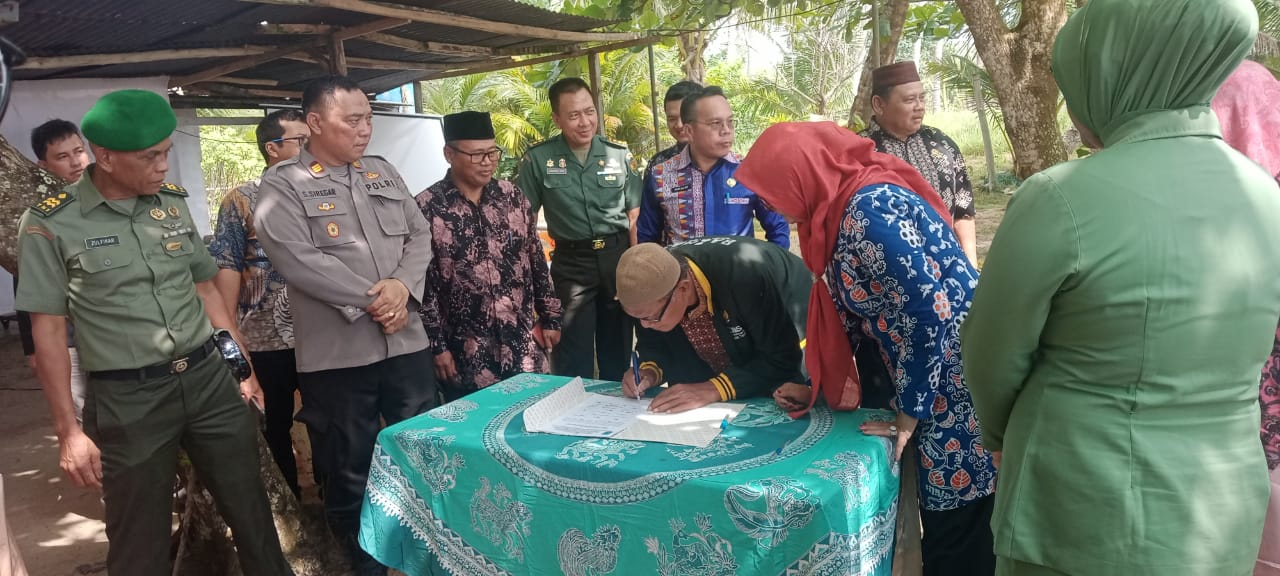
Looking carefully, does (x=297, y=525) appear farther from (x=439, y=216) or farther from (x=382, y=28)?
(x=382, y=28)

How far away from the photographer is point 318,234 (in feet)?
9.09

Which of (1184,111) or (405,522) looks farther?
(405,522)

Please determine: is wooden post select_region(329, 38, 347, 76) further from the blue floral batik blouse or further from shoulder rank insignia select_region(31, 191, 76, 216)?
the blue floral batik blouse

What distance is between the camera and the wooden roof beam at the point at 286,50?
5016mm

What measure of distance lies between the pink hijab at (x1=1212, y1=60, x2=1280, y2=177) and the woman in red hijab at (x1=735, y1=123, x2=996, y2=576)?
0.63m

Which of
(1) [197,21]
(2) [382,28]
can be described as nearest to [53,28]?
(1) [197,21]

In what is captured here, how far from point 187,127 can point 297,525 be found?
5.94 metres

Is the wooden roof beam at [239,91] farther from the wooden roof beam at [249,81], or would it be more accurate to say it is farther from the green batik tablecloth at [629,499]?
the green batik tablecloth at [629,499]

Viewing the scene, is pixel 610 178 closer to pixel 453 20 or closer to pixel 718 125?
pixel 718 125

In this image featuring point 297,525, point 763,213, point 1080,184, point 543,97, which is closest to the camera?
point 1080,184

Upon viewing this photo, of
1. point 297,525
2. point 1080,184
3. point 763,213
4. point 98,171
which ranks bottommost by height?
point 297,525

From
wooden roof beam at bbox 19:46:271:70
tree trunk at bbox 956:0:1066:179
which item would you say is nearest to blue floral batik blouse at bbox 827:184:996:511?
tree trunk at bbox 956:0:1066:179

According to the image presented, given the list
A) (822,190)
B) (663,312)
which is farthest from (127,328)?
(822,190)

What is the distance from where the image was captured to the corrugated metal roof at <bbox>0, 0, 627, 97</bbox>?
469 cm
